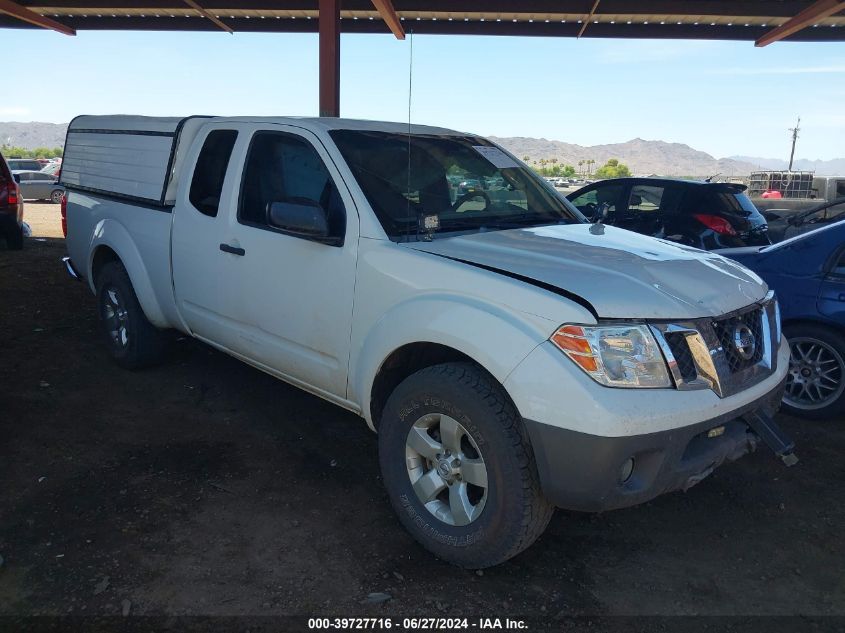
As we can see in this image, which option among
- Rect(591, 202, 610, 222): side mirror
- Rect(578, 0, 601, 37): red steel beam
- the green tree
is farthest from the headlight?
the green tree

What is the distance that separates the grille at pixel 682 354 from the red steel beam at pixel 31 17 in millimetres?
13570

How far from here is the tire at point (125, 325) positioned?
493 cm

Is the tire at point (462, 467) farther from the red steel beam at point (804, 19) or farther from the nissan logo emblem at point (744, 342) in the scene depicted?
the red steel beam at point (804, 19)

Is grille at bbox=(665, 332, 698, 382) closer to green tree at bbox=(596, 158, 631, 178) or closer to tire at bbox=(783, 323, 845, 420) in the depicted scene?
tire at bbox=(783, 323, 845, 420)

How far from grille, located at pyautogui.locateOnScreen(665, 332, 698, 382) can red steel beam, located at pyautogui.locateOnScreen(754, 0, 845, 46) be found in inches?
400

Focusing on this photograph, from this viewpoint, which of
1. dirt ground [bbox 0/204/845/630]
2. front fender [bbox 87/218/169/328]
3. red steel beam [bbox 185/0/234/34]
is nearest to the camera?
dirt ground [bbox 0/204/845/630]

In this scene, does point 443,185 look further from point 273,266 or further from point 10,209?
point 10,209

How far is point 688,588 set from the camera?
2.79 metres

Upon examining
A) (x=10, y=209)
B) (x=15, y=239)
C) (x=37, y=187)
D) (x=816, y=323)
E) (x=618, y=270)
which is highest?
(x=618, y=270)

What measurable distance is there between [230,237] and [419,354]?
5.05 feet

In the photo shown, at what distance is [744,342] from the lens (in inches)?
112

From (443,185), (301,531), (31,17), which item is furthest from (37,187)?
(301,531)

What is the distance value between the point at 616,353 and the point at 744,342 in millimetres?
790

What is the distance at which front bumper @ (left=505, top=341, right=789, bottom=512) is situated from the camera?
92.0 inches
